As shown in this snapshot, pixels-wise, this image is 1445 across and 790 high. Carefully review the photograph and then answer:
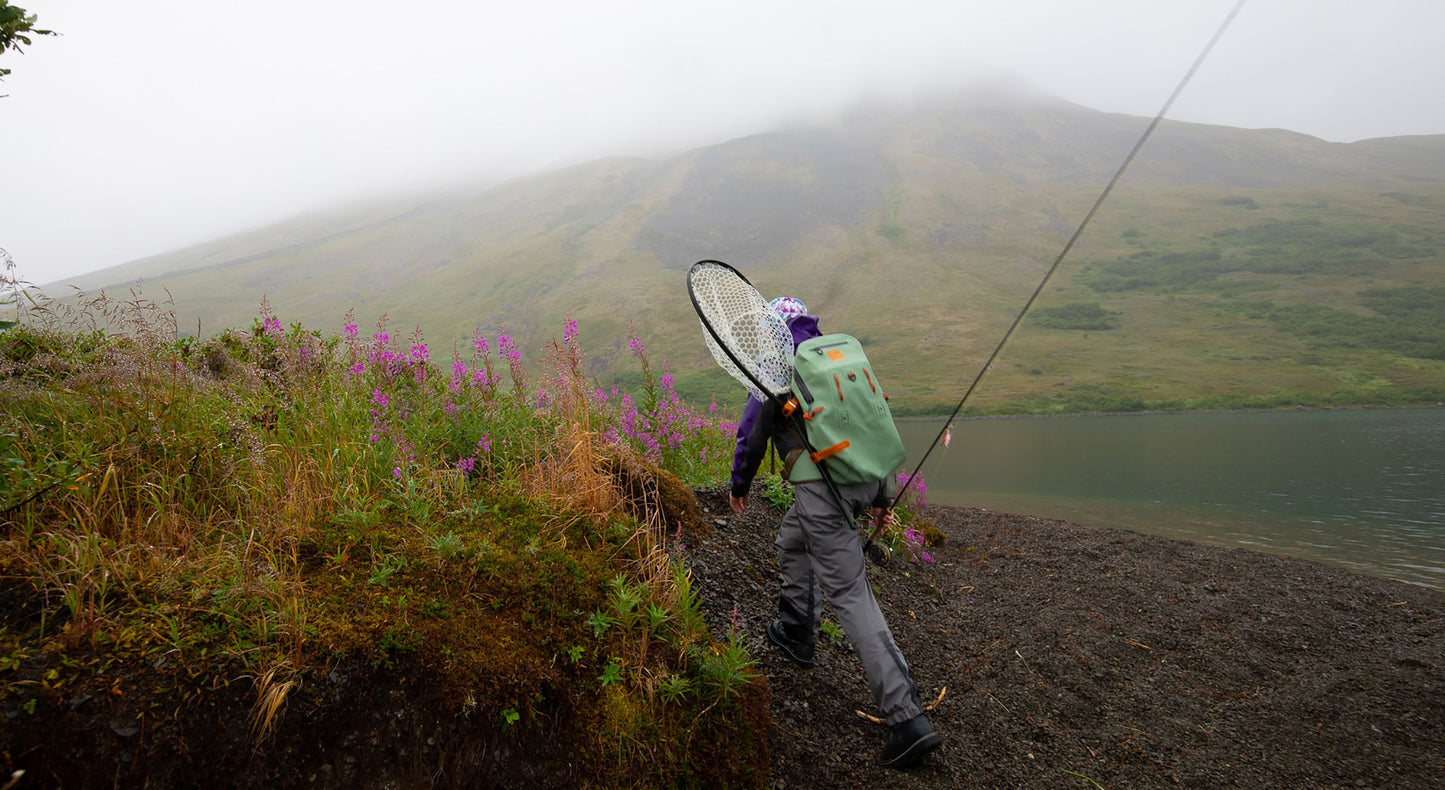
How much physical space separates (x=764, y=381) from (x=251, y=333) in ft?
16.6

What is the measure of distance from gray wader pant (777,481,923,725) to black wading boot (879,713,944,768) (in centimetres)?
5

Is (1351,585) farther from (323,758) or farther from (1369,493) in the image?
(1369,493)

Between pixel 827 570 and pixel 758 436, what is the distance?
0.98 metres

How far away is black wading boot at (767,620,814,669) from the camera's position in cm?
439

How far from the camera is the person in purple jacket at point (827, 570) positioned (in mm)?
3617

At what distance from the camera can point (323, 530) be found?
3.40 m

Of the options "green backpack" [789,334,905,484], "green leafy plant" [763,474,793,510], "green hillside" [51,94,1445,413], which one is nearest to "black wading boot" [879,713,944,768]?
"green backpack" [789,334,905,484]

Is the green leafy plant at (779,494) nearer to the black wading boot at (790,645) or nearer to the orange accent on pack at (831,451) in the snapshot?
the black wading boot at (790,645)

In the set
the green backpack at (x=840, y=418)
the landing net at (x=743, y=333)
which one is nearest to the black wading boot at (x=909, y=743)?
the green backpack at (x=840, y=418)

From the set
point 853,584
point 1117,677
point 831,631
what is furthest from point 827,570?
point 1117,677

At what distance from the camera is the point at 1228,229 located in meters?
164

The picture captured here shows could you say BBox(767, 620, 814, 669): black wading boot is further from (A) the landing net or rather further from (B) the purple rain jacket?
(A) the landing net

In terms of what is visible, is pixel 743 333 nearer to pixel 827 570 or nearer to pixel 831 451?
pixel 831 451

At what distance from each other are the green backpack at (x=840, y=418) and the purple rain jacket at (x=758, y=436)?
0.19 metres
